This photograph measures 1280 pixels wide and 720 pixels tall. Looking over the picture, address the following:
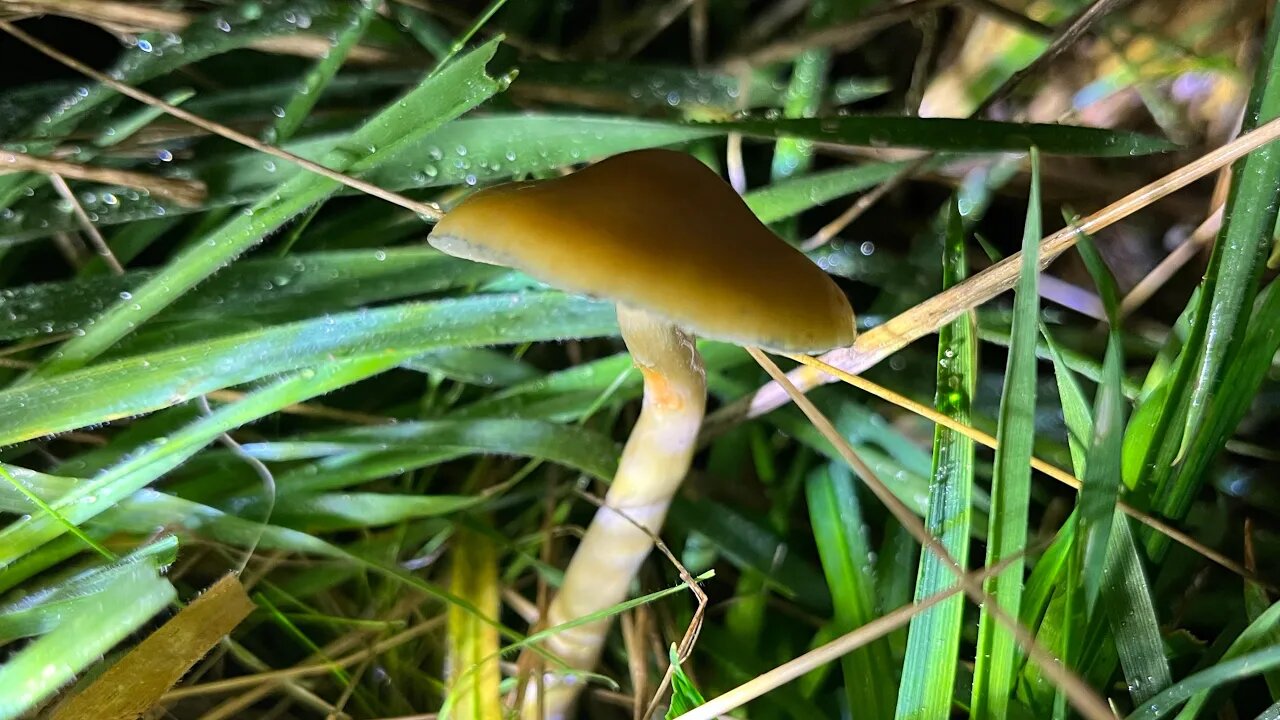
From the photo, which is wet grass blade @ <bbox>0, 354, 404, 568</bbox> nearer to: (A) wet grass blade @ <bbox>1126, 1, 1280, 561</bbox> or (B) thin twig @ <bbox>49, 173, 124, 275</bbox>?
(B) thin twig @ <bbox>49, 173, 124, 275</bbox>

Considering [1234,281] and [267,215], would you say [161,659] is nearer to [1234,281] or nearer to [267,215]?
[267,215]

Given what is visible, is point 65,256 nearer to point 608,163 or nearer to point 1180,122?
point 608,163

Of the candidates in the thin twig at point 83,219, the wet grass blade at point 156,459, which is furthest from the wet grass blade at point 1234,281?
the thin twig at point 83,219

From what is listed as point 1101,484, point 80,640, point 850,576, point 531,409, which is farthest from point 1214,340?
point 80,640

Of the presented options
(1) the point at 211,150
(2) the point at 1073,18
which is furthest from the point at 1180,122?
(1) the point at 211,150

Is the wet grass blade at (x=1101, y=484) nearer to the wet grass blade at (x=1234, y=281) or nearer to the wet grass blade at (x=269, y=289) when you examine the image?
the wet grass blade at (x=1234, y=281)

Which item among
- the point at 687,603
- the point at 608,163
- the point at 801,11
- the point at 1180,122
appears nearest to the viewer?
the point at 608,163

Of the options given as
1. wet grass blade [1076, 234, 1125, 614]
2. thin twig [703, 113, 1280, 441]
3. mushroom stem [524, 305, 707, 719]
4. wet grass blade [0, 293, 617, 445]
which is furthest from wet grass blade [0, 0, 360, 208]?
wet grass blade [1076, 234, 1125, 614]
